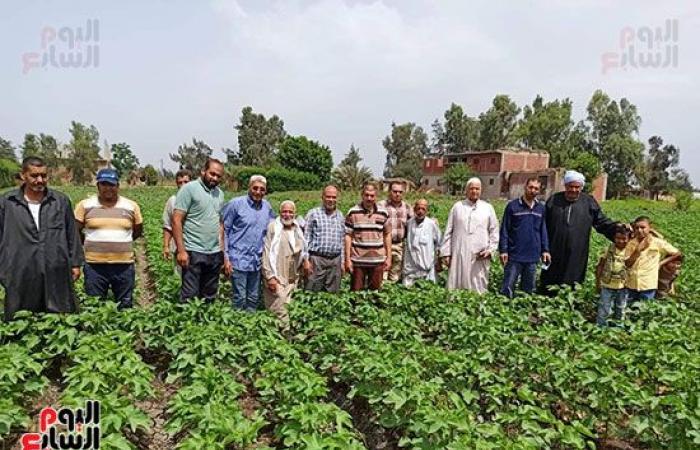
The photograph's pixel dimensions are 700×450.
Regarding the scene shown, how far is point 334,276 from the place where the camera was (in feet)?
19.1

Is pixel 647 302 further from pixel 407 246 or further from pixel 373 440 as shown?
pixel 373 440

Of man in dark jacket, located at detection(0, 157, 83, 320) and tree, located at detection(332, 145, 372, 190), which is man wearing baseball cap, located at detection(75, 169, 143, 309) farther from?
tree, located at detection(332, 145, 372, 190)

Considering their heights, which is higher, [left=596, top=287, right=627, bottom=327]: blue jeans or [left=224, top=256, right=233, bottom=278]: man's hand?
[left=224, top=256, right=233, bottom=278]: man's hand

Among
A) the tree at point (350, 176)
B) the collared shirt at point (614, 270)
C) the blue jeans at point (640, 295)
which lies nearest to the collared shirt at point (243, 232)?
the collared shirt at point (614, 270)

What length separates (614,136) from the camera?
5603 cm

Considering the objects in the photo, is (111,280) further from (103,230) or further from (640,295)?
(640,295)

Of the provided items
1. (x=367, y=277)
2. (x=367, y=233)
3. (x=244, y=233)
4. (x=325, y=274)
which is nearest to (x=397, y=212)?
(x=367, y=233)

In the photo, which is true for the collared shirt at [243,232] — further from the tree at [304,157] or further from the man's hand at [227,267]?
the tree at [304,157]

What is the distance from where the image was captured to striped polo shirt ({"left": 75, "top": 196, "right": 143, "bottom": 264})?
15.6ft

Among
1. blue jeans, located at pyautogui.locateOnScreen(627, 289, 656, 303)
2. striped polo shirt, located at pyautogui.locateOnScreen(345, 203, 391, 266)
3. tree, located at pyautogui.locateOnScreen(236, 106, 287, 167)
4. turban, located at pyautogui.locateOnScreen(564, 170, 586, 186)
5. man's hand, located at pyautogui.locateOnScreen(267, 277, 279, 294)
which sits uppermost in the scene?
tree, located at pyautogui.locateOnScreen(236, 106, 287, 167)

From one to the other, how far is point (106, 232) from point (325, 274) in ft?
7.63

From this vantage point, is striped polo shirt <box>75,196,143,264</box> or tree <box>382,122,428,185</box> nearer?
striped polo shirt <box>75,196,143,264</box>

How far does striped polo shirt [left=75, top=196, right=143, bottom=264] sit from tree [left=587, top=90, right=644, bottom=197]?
198ft

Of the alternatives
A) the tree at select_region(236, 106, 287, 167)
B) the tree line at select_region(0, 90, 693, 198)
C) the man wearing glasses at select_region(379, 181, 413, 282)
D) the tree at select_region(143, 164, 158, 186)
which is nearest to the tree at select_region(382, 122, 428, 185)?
the tree line at select_region(0, 90, 693, 198)
